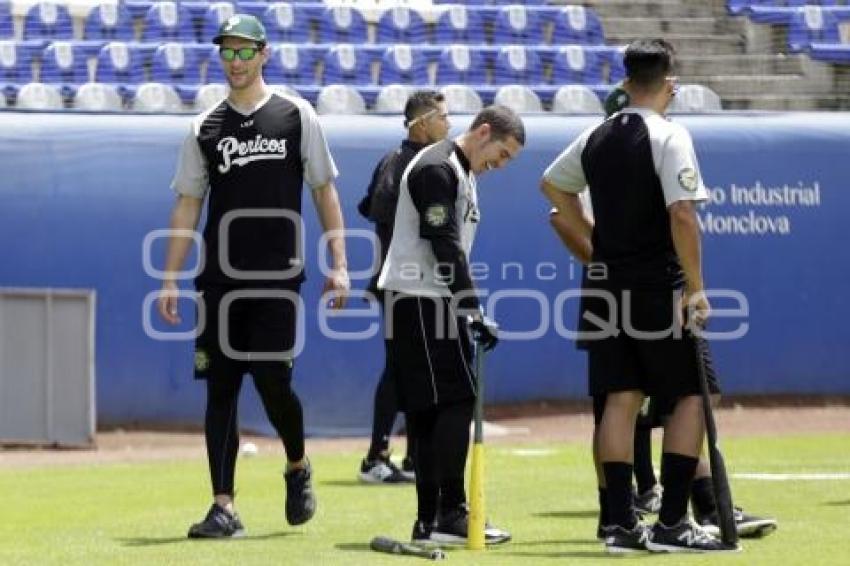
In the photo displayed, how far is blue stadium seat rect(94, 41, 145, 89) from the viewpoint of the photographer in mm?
18031

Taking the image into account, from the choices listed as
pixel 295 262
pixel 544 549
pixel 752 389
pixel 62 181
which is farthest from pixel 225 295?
pixel 752 389

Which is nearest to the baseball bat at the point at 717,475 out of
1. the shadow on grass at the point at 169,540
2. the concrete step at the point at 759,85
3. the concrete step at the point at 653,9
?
the shadow on grass at the point at 169,540

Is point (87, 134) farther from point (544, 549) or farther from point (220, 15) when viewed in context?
point (544, 549)

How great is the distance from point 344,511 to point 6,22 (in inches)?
388

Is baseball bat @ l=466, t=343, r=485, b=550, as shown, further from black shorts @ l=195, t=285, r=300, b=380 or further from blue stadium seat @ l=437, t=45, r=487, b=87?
blue stadium seat @ l=437, t=45, r=487, b=87

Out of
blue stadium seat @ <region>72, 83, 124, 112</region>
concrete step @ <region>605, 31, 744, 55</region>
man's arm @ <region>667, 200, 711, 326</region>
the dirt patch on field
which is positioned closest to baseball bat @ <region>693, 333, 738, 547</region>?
man's arm @ <region>667, 200, 711, 326</region>

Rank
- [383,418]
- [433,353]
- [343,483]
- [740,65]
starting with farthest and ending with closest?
1. [740,65]
2. [343,483]
3. [383,418]
4. [433,353]

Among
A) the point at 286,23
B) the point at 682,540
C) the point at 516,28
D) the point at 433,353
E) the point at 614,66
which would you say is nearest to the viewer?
the point at 682,540

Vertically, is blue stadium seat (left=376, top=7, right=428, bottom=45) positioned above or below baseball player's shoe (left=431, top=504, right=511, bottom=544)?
above

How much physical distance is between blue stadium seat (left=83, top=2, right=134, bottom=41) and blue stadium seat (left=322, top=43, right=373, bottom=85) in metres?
1.91

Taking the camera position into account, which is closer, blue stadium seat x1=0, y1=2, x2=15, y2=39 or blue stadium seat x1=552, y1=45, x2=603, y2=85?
blue stadium seat x1=0, y1=2, x2=15, y2=39

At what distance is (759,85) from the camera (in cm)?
1945

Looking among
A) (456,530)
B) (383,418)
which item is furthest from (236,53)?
(383,418)

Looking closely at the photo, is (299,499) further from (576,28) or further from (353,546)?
(576,28)
